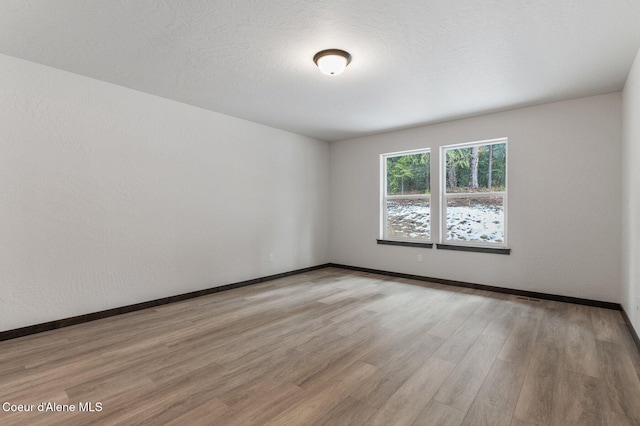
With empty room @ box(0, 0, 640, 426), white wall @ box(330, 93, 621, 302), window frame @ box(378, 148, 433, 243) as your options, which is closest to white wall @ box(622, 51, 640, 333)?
empty room @ box(0, 0, 640, 426)

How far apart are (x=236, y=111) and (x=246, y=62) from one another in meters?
1.54

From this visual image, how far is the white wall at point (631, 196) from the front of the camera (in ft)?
8.93

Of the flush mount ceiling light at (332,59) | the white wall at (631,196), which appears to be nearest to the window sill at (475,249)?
the white wall at (631,196)

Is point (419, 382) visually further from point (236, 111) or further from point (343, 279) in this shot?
point (236, 111)

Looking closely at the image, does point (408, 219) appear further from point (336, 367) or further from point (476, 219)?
point (336, 367)

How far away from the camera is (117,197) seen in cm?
350

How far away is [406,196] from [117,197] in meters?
4.24

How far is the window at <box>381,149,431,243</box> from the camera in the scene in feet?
17.2

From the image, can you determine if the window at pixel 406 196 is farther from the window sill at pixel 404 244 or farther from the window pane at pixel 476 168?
the window pane at pixel 476 168

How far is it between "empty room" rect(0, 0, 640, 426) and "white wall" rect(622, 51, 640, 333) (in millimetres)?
53

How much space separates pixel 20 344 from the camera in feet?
8.87

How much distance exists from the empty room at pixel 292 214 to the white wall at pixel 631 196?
0.05 meters

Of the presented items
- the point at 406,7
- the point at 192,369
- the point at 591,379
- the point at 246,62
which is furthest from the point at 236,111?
the point at 591,379

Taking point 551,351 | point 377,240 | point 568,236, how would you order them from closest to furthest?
point 551,351 < point 568,236 < point 377,240
